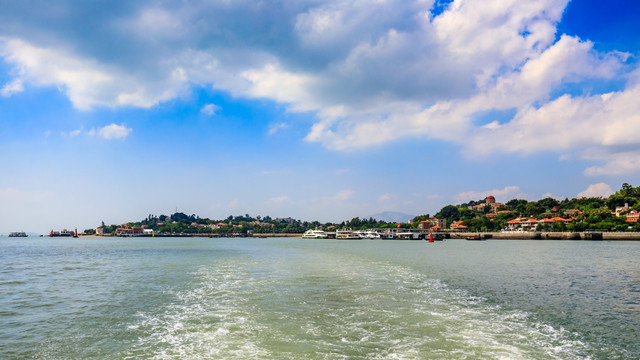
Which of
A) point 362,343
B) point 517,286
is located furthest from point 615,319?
point 362,343

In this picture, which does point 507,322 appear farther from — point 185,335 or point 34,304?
point 34,304

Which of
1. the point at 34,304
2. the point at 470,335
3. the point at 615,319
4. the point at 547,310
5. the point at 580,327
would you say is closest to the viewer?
the point at 470,335

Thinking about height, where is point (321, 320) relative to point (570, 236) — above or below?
above

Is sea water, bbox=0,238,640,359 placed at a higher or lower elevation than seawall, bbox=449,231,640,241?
higher

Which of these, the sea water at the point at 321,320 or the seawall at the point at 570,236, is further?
the seawall at the point at 570,236

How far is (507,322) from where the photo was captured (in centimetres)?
1633

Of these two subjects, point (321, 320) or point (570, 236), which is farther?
point (570, 236)

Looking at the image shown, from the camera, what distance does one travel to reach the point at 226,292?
24.3 m

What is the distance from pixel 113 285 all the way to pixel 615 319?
30267 millimetres

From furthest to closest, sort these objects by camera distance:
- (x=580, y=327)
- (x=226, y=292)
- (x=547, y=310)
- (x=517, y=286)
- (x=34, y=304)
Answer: (x=517, y=286) < (x=226, y=292) < (x=34, y=304) < (x=547, y=310) < (x=580, y=327)

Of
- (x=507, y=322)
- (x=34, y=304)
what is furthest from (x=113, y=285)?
(x=507, y=322)

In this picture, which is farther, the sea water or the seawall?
the seawall

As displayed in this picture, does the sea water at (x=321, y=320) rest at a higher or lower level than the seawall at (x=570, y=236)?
higher

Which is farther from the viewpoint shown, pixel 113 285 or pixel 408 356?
pixel 113 285
